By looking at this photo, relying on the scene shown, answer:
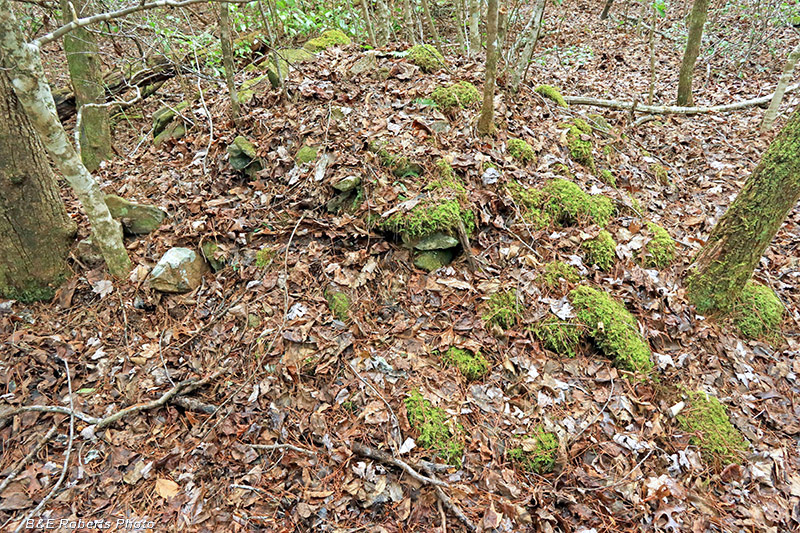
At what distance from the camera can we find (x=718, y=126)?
25.5ft

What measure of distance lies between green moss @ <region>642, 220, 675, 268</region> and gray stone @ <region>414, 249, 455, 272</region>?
2106mm

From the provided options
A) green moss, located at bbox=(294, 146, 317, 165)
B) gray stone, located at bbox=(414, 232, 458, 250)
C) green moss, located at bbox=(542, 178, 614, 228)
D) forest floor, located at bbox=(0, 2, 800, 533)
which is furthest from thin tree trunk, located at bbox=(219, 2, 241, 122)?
green moss, located at bbox=(542, 178, 614, 228)

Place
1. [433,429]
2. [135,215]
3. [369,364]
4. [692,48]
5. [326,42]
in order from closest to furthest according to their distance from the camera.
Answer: [433,429] < [369,364] < [135,215] < [326,42] < [692,48]

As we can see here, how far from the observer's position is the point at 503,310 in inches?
146

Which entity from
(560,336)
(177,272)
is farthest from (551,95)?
(177,272)

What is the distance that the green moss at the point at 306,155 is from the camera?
471 cm

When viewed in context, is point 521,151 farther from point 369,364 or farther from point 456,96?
point 369,364

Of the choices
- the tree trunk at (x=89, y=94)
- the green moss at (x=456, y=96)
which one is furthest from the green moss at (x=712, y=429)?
the tree trunk at (x=89, y=94)

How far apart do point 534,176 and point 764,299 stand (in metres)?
2.57

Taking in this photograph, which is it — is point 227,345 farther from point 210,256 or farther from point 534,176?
point 534,176

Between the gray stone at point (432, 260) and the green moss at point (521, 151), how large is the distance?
1779 millimetres

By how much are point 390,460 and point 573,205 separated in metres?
3.29

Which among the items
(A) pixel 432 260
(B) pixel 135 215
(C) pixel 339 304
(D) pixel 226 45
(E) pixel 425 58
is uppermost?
(D) pixel 226 45

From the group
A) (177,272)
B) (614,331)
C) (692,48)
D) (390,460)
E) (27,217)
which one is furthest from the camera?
(692,48)
